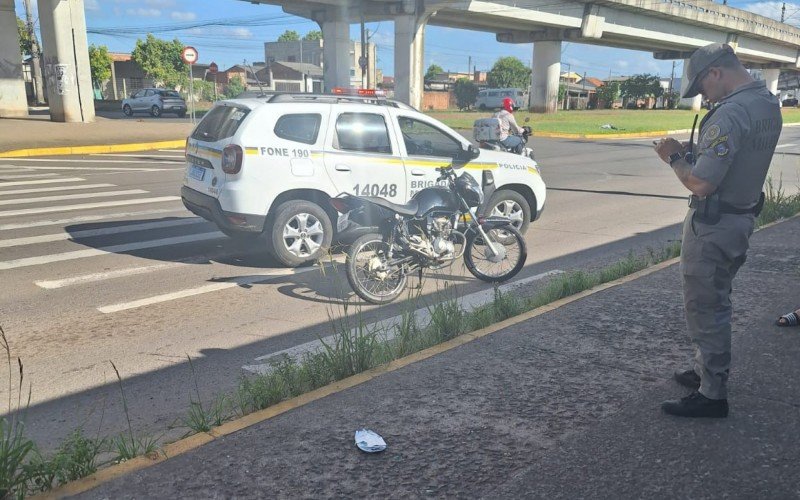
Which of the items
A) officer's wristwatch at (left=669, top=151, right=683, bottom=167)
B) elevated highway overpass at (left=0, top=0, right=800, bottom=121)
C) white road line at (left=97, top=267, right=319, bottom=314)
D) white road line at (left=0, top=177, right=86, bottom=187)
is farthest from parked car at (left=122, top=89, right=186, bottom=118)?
officer's wristwatch at (left=669, top=151, right=683, bottom=167)

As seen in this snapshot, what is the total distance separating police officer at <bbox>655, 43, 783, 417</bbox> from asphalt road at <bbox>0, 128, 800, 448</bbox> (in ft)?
8.36

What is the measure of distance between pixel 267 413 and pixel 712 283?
2.48 metres

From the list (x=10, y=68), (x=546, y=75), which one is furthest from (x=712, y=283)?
(x=546, y=75)

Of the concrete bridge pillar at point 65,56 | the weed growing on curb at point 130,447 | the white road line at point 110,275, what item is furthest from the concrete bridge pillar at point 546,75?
the weed growing on curb at point 130,447

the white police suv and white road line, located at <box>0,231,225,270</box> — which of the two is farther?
white road line, located at <box>0,231,225,270</box>

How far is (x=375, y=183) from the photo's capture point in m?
8.05

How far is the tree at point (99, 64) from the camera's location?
63.5m

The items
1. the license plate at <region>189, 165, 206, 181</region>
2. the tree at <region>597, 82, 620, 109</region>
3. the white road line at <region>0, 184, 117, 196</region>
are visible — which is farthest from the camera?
the tree at <region>597, 82, 620, 109</region>

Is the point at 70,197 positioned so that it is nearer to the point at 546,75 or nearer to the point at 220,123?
the point at 220,123

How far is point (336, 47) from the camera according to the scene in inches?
1725

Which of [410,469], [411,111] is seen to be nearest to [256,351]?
[410,469]

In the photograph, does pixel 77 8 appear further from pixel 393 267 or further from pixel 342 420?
pixel 342 420

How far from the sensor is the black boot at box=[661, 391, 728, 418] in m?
3.67

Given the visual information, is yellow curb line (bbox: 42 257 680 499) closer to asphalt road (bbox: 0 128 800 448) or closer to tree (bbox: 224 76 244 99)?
asphalt road (bbox: 0 128 800 448)
